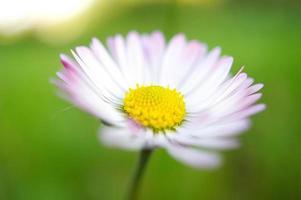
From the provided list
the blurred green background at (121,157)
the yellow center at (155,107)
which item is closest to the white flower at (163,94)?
the yellow center at (155,107)

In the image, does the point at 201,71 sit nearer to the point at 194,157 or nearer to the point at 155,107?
the point at 155,107

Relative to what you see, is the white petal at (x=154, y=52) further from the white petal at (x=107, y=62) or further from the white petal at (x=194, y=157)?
the white petal at (x=194, y=157)

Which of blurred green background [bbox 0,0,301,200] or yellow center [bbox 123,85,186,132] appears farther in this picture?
Answer: blurred green background [bbox 0,0,301,200]

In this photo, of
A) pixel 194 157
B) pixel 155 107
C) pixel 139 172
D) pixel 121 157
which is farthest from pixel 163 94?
pixel 121 157

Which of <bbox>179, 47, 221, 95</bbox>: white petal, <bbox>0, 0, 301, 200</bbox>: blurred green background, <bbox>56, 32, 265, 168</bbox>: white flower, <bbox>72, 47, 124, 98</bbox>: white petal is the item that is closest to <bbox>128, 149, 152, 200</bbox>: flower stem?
<bbox>56, 32, 265, 168</bbox>: white flower

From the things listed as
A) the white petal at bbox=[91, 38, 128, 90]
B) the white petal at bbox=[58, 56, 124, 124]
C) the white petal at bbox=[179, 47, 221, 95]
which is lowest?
the white petal at bbox=[58, 56, 124, 124]

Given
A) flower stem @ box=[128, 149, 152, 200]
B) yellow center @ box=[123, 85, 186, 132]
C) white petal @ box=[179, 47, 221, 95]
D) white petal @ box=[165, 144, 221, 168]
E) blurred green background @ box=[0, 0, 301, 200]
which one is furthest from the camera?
blurred green background @ box=[0, 0, 301, 200]

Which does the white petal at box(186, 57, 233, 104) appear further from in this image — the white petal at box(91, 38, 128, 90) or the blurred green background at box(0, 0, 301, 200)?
the blurred green background at box(0, 0, 301, 200)

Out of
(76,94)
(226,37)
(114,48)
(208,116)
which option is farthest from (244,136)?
(226,37)
